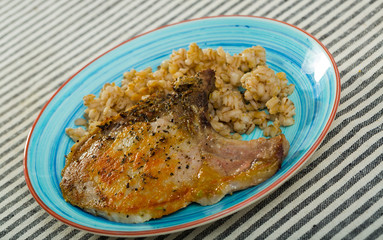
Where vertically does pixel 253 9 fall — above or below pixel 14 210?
below

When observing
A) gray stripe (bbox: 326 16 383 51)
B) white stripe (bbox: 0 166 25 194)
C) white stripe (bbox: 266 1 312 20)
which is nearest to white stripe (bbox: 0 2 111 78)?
white stripe (bbox: 0 166 25 194)

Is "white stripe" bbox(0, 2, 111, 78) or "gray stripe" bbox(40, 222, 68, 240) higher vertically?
"white stripe" bbox(0, 2, 111, 78)

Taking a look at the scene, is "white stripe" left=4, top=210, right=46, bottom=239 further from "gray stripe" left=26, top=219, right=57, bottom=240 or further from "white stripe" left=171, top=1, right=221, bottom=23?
"white stripe" left=171, top=1, right=221, bottom=23

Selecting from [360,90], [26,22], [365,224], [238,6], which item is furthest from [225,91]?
[26,22]

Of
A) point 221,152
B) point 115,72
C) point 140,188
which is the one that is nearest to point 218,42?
point 115,72

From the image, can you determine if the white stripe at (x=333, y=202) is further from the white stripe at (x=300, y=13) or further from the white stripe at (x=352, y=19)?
the white stripe at (x=300, y=13)

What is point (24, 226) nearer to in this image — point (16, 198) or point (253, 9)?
point (16, 198)

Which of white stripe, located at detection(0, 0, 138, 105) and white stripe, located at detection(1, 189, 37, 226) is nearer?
white stripe, located at detection(1, 189, 37, 226)
